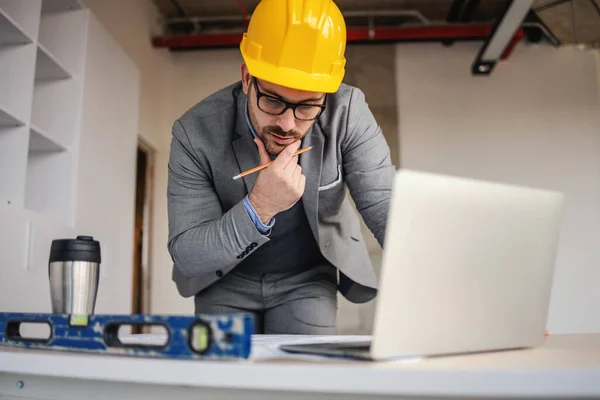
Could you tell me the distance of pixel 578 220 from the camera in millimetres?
4566

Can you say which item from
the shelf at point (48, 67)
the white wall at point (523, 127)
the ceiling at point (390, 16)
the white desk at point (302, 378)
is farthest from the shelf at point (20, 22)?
the white wall at point (523, 127)

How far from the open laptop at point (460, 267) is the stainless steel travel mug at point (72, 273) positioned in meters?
0.49

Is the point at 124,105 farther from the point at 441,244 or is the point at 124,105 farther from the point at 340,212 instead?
the point at 441,244

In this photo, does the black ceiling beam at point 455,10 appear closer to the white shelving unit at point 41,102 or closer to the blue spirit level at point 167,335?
the white shelving unit at point 41,102

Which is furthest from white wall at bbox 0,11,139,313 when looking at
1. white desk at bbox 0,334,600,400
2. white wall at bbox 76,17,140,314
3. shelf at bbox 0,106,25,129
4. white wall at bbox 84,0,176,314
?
white desk at bbox 0,334,600,400

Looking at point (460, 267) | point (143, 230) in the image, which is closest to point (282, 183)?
point (460, 267)

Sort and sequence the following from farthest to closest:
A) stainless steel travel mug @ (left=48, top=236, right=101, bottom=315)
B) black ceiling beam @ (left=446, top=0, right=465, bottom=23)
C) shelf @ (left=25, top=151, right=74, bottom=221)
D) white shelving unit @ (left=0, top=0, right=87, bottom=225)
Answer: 1. black ceiling beam @ (left=446, top=0, right=465, bottom=23)
2. shelf @ (left=25, top=151, right=74, bottom=221)
3. white shelving unit @ (left=0, top=0, right=87, bottom=225)
4. stainless steel travel mug @ (left=48, top=236, right=101, bottom=315)

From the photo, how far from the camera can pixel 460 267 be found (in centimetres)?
71

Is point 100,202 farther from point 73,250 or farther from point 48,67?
point 73,250

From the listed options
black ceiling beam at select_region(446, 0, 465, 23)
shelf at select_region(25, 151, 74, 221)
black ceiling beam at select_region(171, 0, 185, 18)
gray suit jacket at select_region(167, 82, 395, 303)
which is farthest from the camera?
black ceiling beam at select_region(171, 0, 185, 18)

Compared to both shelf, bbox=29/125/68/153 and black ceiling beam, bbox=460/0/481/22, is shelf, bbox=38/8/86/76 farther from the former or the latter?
black ceiling beam, bbox=460/0/481/22

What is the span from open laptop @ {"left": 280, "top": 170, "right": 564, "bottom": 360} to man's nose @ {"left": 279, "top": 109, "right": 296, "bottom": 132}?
0.71 m

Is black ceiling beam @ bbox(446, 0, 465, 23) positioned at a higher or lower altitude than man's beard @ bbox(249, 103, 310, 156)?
higher

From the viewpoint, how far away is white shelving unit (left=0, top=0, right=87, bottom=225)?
7.16 feet
